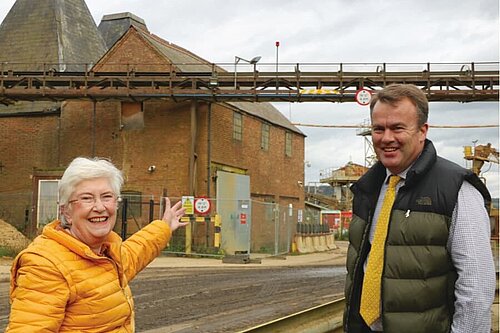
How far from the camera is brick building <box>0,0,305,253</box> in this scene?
25.4 metres

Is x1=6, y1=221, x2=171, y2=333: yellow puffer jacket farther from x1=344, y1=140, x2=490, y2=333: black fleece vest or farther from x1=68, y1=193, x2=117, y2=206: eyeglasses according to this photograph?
x1=344, y1=140, x2=490, y2=333: black fleece vest

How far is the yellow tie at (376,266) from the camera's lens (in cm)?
311

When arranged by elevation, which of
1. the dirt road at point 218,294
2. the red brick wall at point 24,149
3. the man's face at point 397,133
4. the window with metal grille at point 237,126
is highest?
the window with metal grille at point 237,126

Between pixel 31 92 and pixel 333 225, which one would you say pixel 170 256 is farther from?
pixel 333 225

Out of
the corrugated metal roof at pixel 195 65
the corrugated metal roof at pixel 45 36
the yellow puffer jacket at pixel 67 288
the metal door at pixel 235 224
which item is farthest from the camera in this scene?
the corrugated metal roof at pixel 45 36

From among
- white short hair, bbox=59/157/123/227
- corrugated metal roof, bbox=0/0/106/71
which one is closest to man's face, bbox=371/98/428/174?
white short hair, bbox=59/157/123/227

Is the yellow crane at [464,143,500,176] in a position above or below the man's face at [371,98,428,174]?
above

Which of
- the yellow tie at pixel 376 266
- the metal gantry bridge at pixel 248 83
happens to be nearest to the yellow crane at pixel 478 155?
the metal gantry bridge at pixel 248 83

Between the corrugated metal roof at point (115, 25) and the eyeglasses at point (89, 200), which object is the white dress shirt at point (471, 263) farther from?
the corrugated metal roof at point (115, 25)

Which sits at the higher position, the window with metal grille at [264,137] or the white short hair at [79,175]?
the window with metal grille at [264,137]

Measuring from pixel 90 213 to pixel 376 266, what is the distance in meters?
1.57

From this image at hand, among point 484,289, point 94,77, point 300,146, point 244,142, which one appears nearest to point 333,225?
point 300,146

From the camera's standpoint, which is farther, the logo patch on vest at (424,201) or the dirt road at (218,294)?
the dirt road at (218,294)

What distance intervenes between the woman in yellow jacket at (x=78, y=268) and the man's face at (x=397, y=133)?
58.5 inches
